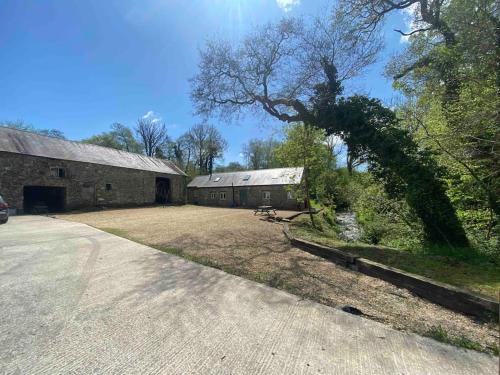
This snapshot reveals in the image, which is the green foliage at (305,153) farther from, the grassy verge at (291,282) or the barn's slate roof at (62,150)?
the barn's slate roof at (62,150)

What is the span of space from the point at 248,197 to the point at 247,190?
772 mm

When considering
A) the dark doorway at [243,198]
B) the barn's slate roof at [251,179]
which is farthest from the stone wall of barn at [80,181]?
the dark doorway at [243,198]

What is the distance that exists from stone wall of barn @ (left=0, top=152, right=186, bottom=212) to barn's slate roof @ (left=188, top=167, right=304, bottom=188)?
5532mm

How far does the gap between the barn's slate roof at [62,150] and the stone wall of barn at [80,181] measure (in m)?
0.46

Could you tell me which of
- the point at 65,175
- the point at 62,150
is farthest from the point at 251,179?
the point at 62,150

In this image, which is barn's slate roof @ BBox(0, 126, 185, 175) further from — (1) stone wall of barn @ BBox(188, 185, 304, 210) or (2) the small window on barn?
(1) stone wall of barn @ BBox(188, 185, 304, 210)

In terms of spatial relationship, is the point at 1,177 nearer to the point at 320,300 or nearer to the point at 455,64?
the point at 320,300

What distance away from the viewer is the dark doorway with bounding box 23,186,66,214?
18.3 m

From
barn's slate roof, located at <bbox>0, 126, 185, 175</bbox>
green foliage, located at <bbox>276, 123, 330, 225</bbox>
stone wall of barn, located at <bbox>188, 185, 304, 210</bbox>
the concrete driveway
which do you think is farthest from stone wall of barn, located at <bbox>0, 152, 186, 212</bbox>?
the concrete driveway

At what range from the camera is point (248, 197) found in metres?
26.5

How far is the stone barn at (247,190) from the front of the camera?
24.1 m

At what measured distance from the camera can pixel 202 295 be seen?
350cm

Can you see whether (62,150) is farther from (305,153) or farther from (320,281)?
(320,281)

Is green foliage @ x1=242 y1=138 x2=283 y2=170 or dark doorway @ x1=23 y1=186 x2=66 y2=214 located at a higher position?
green foliage @ x1=242 y1=138 x2=283 y2=170
